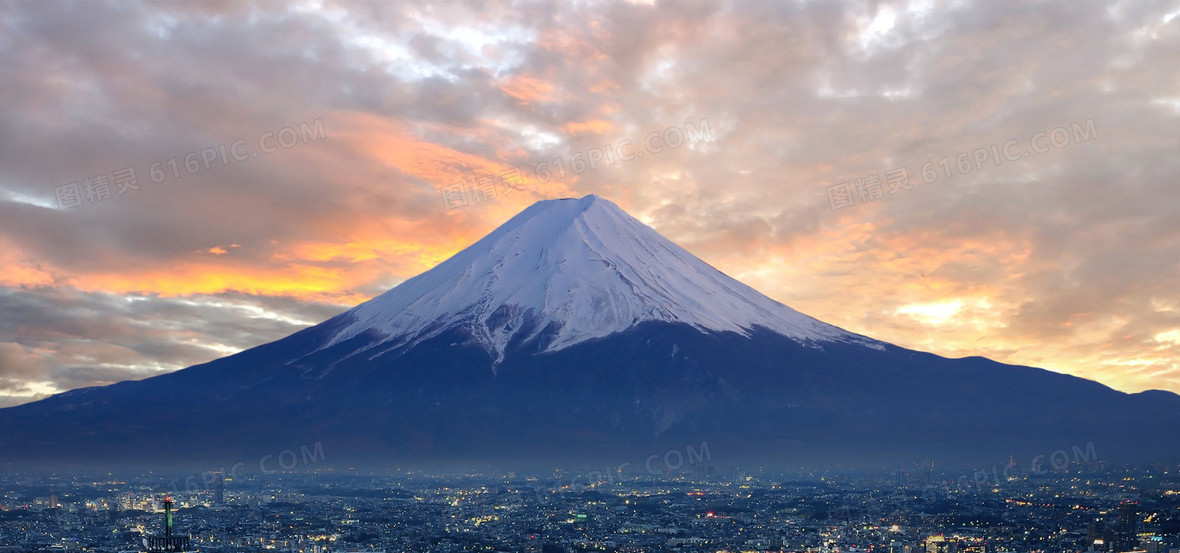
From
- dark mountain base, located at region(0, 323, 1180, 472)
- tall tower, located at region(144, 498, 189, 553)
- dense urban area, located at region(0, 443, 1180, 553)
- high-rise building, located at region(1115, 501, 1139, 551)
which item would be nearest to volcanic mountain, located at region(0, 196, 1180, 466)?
dark mountain base, located at region(0, 323, 1180, 472)

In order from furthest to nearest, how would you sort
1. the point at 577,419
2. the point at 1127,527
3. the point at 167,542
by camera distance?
1. the point at 577,419
2. the point at 1127,527
3. the point at 167,542

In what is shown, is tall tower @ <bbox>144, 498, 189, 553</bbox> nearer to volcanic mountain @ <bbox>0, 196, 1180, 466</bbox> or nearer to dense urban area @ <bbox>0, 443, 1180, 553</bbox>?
dense urban area @ <bbox>0, 443, 1180, 553</bbox>

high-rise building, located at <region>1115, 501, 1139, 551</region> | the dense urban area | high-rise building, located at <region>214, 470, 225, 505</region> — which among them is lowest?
high-rise building, located at <region>1115, 501, 1139, 551</region>

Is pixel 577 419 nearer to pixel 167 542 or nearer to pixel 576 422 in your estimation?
pixel 576 422

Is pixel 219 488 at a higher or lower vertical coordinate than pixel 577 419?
lower

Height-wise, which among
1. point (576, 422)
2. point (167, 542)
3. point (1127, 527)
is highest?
point (576, 422)

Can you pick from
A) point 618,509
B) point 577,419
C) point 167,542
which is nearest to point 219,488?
point 618,509

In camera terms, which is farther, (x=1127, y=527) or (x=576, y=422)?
(x=576, y=422)

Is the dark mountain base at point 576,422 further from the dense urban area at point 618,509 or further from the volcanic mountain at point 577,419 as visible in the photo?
the dense urban area at point 618,509
